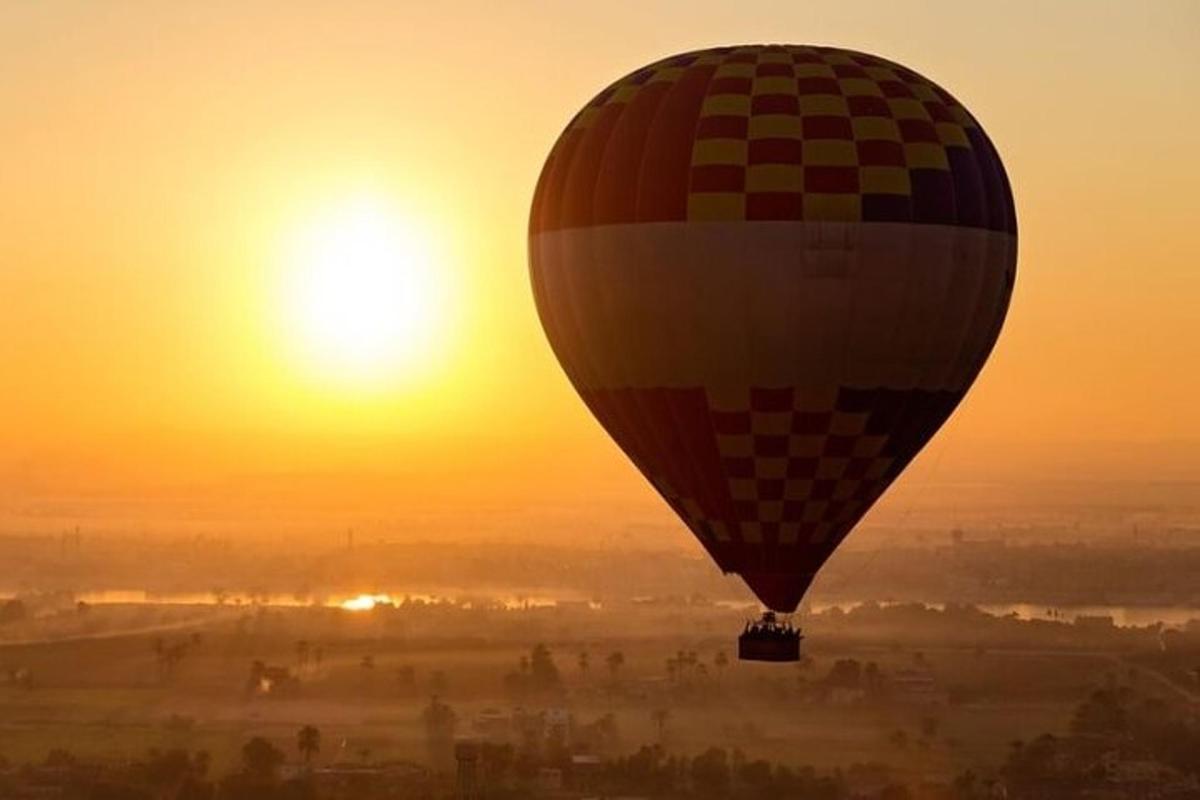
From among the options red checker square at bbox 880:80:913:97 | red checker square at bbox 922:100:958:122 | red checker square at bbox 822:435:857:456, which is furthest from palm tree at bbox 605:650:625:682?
red checker square at bbox 880:80:913:97

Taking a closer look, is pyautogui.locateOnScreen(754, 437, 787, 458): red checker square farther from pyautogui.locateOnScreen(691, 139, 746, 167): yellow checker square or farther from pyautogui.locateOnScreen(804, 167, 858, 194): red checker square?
pyautogui.locateOnScreen(691, 139, 746, 167): yellow checker square

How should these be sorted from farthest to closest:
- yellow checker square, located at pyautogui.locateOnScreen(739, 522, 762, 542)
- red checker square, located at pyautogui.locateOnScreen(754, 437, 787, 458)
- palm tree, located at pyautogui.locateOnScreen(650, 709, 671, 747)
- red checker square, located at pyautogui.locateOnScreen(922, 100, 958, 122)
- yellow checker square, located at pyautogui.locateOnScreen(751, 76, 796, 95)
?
palm tree, located at pyautogui.locateOnScreen(650, 709, 671, 747), yellow checker square, located at pyautogui.locateOnScreen(739, 522, 762, 542), red checker square, located at pyautogui.locateOnScreen(922, 100, 958, 122), red checker square, located at pyautogui.locateOnScreen(754, 437, 787, 458), yellow checker square, located at pyautogui.locateOnScreen(751, 76, 796, 95)

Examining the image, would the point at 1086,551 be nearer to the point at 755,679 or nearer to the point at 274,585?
the point at 755,679

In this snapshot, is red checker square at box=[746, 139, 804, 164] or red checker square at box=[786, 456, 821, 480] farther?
red checker square at box=[786, 456, 821, 480]

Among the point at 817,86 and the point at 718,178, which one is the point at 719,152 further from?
the point at 817,86

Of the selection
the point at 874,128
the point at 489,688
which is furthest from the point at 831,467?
the point at 489,688

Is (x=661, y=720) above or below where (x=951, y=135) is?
below
